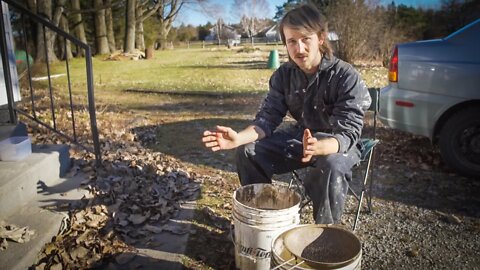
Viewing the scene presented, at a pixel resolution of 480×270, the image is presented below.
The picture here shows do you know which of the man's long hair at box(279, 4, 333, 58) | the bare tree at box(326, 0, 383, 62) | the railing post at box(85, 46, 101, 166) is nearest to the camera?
the man's long hair at box(279, 4, 333, 58)

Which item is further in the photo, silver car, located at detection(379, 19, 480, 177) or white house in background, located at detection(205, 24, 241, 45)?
white house in background, located at detection(205, 24, 241, 45)

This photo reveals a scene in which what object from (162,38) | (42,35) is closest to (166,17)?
(162,38)

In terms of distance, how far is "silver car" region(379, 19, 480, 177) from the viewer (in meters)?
3.85

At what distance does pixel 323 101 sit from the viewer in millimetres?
2662

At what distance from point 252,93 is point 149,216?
24.0ft

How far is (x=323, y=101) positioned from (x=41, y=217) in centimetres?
216

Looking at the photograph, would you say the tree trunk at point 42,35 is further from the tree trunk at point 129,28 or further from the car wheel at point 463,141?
the car wheel at point 463,141

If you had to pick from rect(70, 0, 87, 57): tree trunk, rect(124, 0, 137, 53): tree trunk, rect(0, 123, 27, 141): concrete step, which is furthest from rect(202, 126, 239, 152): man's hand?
rect(124, 0, 137, 53): tree trunk

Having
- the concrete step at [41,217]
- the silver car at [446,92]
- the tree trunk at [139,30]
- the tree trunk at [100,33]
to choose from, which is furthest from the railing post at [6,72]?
the tree trunk at [139,30]

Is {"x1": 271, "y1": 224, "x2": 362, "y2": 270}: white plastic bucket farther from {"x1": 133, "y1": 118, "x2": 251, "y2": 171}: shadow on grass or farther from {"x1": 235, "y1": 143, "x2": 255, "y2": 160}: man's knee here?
{"x1": 133, "y1": 118, "x2": 251, "y2": 171}: shadow on grass

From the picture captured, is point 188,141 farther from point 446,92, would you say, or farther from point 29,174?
point 446,92

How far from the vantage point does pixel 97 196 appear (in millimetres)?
3189

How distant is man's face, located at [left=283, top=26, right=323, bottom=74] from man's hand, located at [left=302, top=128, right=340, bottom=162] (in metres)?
0.61

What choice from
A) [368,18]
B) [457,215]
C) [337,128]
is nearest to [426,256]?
[457,215]
